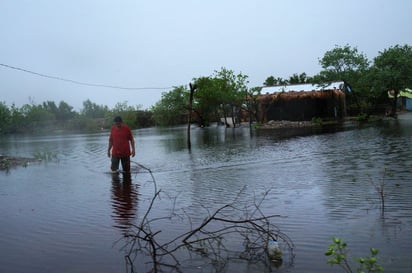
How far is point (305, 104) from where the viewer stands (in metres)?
39.2

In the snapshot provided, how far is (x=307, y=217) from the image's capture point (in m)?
6.46

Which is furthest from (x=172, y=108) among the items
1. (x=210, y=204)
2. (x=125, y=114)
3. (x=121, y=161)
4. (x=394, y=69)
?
(x=210, y=204)

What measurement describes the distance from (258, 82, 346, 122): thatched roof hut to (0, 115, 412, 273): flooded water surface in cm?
2396

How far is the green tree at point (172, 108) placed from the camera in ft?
182

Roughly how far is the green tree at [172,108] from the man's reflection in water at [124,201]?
4208 cm

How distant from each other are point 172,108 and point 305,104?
77.4 ft

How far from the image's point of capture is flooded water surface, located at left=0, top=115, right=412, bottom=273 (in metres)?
5.13

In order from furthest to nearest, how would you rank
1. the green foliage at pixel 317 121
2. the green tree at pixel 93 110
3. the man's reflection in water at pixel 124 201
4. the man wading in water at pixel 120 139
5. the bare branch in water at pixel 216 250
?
the green tree at pixel 93 110 → the green foliage at pixel 317 121 → the man wading in water at pixel 120 139 → the man's reflection in water at pixel 124 201 → the bare branch in water at pixel 216 250

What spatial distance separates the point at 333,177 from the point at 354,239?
15.6 ft

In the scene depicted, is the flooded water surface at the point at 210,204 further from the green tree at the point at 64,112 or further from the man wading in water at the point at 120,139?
the green tree at the point at 64,112

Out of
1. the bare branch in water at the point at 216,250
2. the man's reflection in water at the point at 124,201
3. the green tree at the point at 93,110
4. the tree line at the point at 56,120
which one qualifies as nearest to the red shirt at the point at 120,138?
the man's reflection in water at the point at 124,201

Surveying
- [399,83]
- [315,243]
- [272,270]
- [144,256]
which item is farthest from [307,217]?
[399,83]

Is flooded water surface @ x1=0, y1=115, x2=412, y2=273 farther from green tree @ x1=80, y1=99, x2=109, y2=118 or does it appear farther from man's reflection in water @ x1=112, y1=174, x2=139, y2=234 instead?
green tree @ x1=80, y1=99, x2=109, y2=118

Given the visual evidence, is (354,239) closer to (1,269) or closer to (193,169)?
(1,269)
